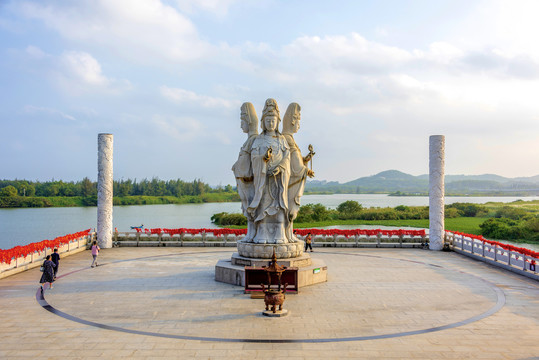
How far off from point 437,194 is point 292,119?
9.44 m

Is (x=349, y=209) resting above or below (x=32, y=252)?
above

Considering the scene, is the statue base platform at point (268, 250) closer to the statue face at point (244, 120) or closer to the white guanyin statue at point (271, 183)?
the white guanyin statue at point (271, 183)

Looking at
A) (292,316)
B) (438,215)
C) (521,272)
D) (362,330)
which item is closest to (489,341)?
(362,330)

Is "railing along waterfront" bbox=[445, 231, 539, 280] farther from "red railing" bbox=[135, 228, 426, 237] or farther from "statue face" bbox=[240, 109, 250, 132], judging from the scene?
"statue face" bbox=[240, 109, 250, 132]

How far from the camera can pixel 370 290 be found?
432 inches

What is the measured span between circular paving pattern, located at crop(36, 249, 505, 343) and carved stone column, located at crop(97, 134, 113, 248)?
524cm

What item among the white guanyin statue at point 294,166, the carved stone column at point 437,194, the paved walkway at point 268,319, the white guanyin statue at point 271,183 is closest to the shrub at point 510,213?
the carved stone column at point 437,194

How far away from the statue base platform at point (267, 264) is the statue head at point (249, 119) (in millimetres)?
3758

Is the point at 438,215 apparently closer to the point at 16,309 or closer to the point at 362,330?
the point at 362,330

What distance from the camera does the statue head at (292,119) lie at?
12.9m

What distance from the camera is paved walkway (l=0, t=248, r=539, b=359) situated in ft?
22.7

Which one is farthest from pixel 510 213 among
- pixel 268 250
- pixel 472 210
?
pixel 268 250

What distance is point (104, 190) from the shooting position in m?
19.2

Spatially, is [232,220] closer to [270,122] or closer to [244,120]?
[244,120]
